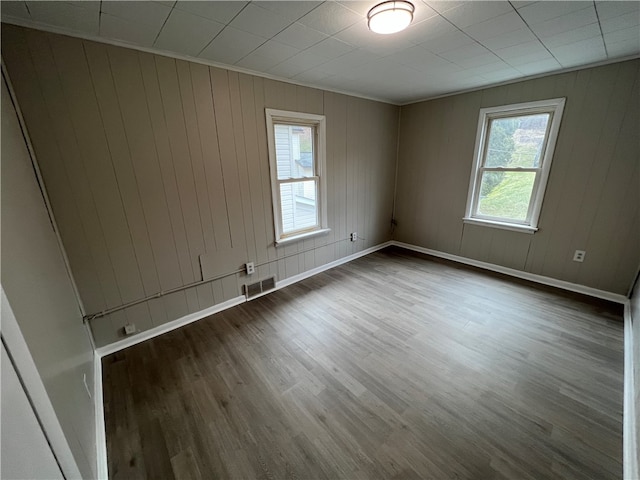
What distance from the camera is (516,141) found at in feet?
10.4

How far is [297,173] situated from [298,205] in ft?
1.33

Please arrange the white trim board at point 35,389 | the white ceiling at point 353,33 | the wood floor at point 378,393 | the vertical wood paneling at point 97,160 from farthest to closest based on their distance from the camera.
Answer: the vertical wood paneling at point 97,160 < the white ceiling at point 353,33 < the wood floor at point 378,393 < the white trim board at point 35,389

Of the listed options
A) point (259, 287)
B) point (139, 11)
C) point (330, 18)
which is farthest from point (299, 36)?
point (259, 287)

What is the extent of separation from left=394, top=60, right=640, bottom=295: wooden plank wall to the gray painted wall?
4.26 metres

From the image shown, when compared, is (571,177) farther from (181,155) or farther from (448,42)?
(181,155)

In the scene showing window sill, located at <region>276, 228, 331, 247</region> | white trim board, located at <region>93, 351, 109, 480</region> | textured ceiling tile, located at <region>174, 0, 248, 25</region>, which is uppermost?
textured ceiling tile, located at <region>174, 0, 248, 25</region>

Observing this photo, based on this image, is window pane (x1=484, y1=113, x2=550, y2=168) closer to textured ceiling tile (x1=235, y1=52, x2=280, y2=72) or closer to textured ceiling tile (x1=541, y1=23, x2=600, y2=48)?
textured ceiling tile (x1=541, y1=23, x2=600, y2=48)

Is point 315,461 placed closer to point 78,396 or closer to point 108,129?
point 78,396

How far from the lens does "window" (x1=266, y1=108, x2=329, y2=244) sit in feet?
9.43

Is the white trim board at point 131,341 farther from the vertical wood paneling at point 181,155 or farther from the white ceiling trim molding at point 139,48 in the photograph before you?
the white ceiling trim molding at point 139,48

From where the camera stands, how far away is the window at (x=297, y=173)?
113 inches

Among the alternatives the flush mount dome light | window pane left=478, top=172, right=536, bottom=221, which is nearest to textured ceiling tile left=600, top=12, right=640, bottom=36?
the flush mount dome light

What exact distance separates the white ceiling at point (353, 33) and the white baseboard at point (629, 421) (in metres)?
2.34

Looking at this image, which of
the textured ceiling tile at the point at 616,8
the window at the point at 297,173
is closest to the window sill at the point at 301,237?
the window at the point at 297,173
